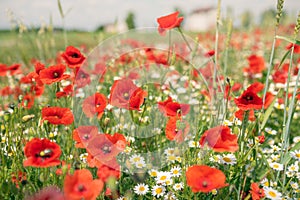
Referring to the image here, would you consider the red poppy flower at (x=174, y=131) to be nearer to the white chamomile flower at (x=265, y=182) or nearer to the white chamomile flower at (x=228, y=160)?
the white chamomile flower at (x=228, y=160)

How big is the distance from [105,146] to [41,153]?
28 centimetres

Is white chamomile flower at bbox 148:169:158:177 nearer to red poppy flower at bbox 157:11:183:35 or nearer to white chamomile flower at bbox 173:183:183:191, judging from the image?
white chamomile flower at bbox 173:183:183:191

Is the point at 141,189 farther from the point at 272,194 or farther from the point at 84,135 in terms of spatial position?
the point at 272,194

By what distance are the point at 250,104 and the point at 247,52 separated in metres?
3.99

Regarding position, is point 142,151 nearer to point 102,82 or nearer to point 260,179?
point 260,179

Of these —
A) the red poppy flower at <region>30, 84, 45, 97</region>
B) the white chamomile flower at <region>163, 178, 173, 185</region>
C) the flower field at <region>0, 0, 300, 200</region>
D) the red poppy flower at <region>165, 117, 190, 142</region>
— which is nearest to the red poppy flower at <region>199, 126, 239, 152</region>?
the flower field at <region>0, 0, 300, 200</region>

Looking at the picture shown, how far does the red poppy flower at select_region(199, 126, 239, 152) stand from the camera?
4.66 feet

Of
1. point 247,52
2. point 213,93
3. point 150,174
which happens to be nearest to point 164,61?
point 213,93

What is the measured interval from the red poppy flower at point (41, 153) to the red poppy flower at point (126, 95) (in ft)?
1.28

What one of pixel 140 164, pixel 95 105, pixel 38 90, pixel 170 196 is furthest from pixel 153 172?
pixel 38 90

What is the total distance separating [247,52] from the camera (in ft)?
17.6

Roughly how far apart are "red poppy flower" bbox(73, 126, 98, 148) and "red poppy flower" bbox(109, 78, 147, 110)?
0.18 metres

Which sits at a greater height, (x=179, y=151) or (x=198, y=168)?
(x=198, y=168)

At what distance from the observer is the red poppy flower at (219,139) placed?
55.9 inches
